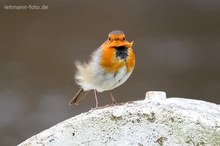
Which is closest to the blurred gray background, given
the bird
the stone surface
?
the bird

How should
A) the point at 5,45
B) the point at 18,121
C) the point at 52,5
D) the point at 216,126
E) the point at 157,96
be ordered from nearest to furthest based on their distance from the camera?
the point at 216,126 < the point at 157,96 < the point at 18,121 < the point at 5,45 < the point at 52,5

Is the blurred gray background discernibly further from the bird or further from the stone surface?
the stone surface

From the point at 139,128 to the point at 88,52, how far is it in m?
3.80

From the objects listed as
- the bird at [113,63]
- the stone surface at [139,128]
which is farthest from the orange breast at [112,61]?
the stone surface at [139,128]

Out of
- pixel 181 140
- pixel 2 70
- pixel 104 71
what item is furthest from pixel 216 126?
pixel 2 70

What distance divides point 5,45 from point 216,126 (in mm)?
4254

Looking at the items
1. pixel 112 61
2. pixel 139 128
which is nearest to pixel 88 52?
pixel 112 61

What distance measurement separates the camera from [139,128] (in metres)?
3.03

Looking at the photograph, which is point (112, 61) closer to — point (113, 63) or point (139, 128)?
point (113, 63)

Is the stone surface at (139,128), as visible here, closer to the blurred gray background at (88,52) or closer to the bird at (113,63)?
the bird at (113,63)

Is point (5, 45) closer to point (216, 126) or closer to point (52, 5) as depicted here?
point (52, 5)

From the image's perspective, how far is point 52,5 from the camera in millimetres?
7562

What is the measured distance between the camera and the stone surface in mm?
3012

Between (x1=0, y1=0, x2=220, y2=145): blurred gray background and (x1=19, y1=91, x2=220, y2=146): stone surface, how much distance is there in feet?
9.48
